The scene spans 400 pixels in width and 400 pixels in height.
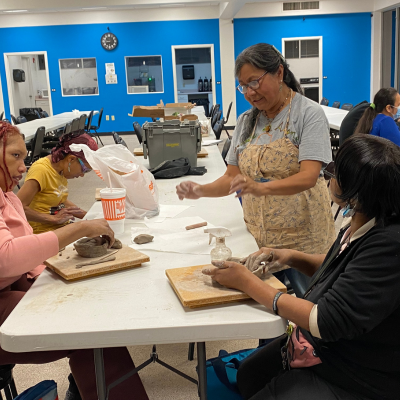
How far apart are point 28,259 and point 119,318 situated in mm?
380

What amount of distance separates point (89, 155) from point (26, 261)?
911 mm

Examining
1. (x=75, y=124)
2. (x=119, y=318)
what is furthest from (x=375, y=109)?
(x=75, y=124)

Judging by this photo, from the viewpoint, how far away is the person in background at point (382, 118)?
3.67 meters

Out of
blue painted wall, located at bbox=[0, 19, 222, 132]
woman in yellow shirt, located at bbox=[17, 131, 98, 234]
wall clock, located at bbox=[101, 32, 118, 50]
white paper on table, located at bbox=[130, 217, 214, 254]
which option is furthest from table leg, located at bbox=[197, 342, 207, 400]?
wall clock, located at bbox=[101, 32, 118, 50]

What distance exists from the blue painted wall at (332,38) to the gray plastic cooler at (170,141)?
379 inches

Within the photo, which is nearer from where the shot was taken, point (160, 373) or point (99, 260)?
point (99, 260)

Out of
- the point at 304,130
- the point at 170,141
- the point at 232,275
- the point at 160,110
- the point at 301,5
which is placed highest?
the point at 301,5

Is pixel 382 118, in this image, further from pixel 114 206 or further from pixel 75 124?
pixel 75 124

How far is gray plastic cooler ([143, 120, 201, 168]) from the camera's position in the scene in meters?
3.42

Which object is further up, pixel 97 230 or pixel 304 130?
pixel 304 130

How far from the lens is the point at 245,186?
64.8 inches

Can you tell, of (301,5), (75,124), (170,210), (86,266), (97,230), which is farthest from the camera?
(301,5)

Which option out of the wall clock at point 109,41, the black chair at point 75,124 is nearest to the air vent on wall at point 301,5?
the wall clock at point 109,41

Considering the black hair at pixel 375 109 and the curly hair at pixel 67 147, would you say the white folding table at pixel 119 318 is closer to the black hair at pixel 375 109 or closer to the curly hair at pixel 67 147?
the curly hair at pixel 67 147
